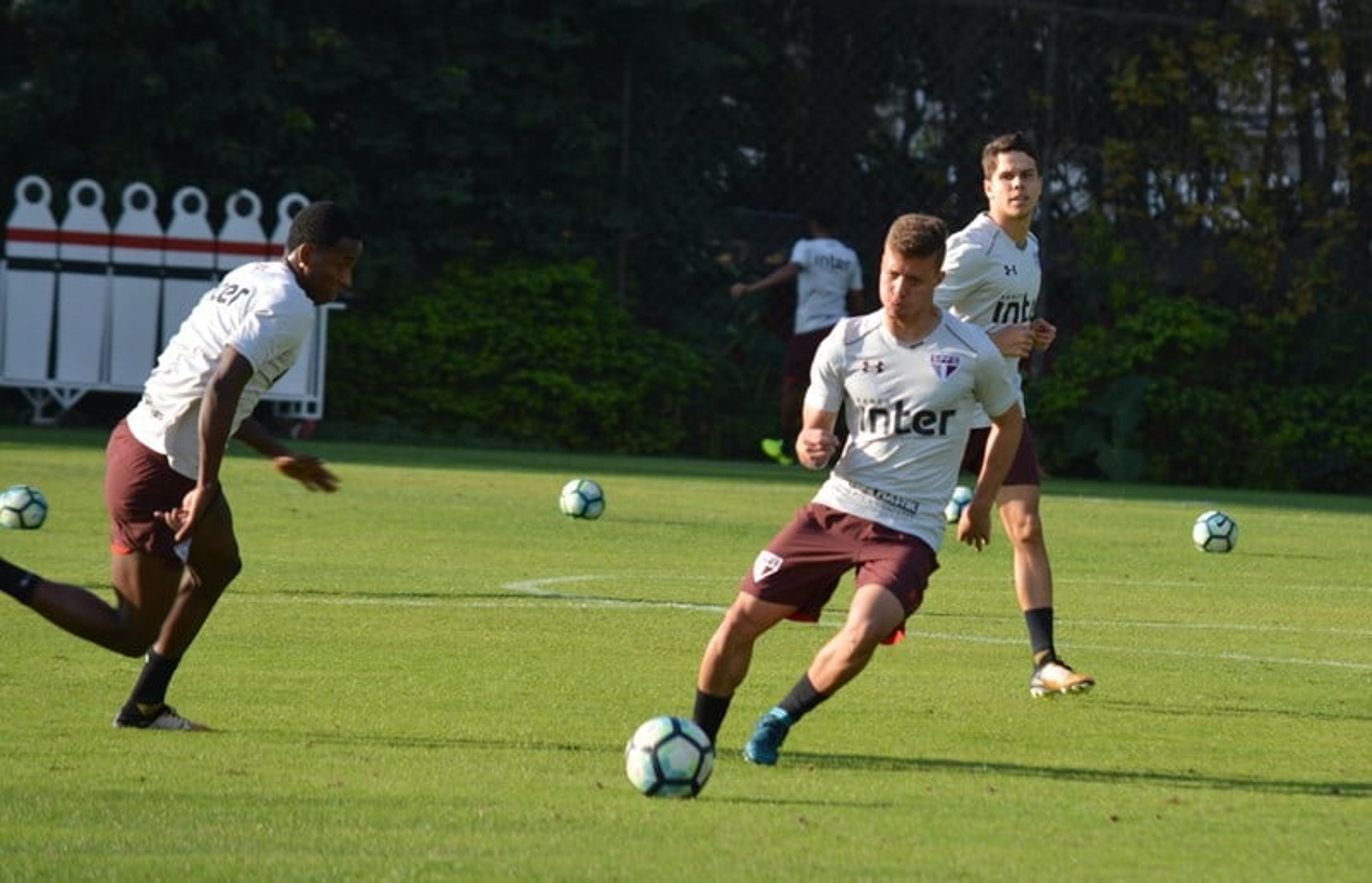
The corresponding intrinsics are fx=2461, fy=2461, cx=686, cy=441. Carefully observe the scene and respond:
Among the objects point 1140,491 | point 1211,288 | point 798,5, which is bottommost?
point 1140,491

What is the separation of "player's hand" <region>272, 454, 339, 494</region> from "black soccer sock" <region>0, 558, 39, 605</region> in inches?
35.8

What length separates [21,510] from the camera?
1443 centimetres

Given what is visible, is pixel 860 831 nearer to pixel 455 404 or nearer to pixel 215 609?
pixel 215 609

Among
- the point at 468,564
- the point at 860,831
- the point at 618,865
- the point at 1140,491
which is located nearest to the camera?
the point at 618,865

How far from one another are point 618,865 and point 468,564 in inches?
307

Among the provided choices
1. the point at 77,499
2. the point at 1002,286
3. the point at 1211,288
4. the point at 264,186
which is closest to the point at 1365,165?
the point at 1211,288

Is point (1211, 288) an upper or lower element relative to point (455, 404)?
upper

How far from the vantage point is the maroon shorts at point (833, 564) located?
303 inches

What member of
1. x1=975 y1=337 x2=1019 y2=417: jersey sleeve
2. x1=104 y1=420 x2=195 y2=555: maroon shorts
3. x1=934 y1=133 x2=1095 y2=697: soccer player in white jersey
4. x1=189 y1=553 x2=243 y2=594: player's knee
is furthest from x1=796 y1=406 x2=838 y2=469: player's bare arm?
x1=934 y1=133 x2=1095 y2=697: soccer player in white jersey

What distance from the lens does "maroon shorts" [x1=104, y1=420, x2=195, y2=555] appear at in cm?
816

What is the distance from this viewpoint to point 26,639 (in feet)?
33.4

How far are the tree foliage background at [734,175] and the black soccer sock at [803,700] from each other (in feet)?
60.4

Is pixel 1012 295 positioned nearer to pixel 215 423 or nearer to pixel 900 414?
pixel 900 414

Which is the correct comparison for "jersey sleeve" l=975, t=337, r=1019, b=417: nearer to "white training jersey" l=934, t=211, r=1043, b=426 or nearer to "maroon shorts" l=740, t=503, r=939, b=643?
"maroon shorts" l=740, t=503, r=939, b=643
